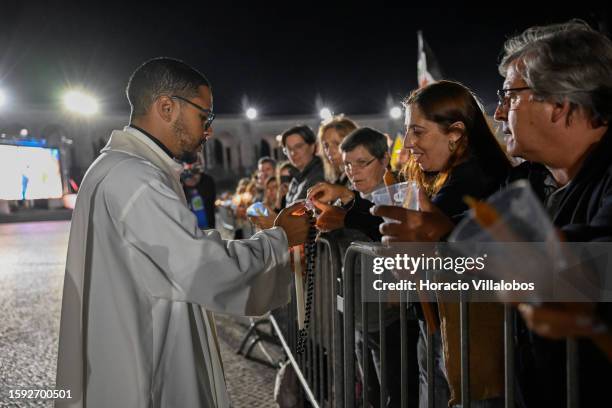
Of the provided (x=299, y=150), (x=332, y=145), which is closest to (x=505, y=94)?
(x=332, y=145)

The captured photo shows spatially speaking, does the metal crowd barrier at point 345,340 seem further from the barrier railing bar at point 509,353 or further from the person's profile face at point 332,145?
the person's profile face at point 332,145

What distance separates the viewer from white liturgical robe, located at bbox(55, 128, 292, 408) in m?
2.00

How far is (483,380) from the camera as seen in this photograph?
180cm

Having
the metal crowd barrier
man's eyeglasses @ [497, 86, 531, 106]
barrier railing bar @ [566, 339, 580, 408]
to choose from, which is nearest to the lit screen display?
the metal crowd barrier

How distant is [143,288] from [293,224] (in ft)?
2.60

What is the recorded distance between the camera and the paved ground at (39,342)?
436 cm

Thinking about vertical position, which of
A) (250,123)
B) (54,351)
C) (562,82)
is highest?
(250,123)

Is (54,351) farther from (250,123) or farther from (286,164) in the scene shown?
(250,123)

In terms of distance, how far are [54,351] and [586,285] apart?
213 inches

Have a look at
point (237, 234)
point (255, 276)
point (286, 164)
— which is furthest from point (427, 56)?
point (255, 276)

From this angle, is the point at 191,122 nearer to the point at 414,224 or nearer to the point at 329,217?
the point at 329,217

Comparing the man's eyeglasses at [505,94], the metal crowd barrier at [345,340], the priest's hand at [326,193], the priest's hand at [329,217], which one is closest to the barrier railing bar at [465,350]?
the metal crowd barrier at [345,340]

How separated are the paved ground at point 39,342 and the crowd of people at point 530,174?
7.87ft

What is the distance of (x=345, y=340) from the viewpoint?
108 inches
